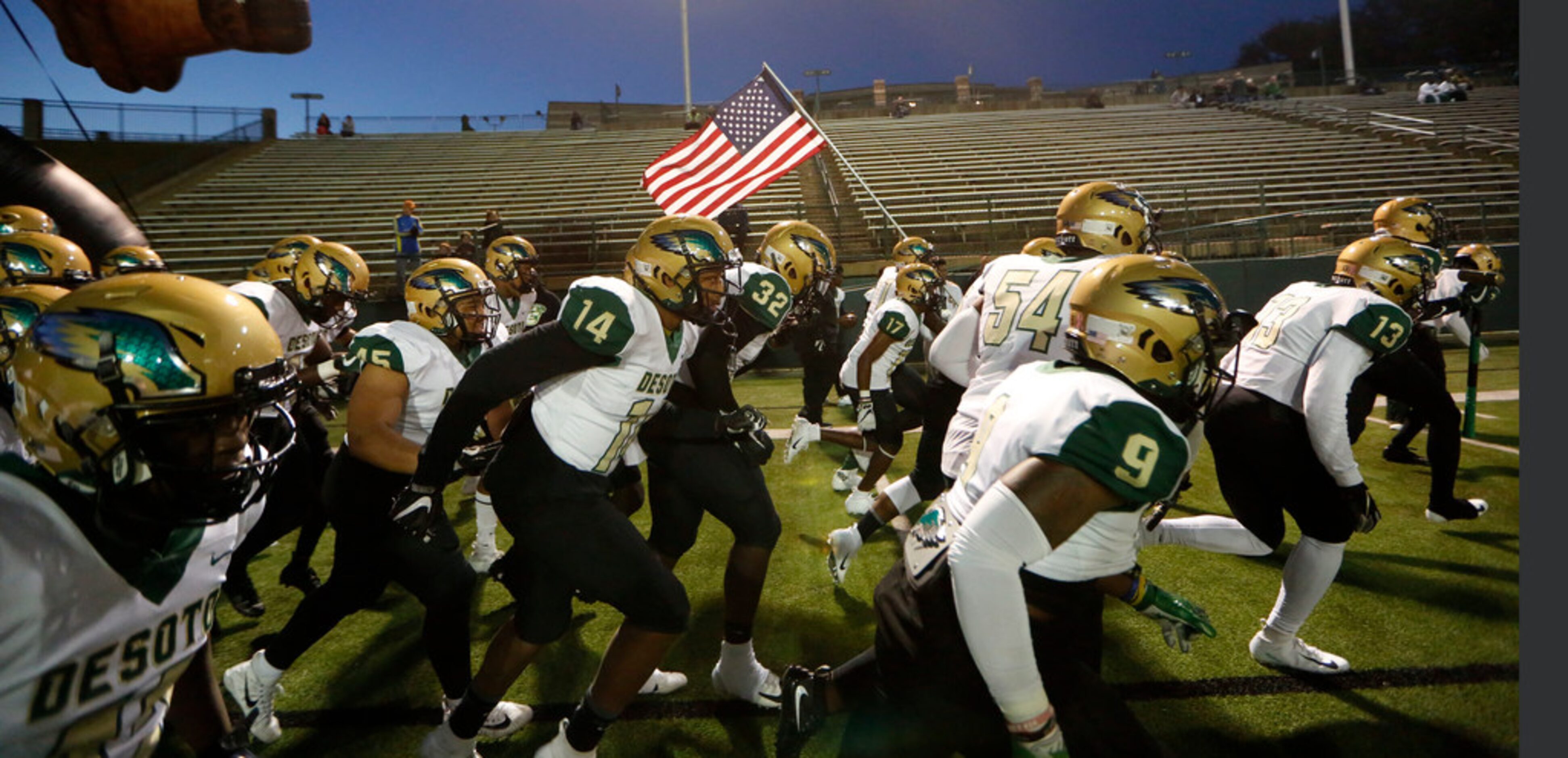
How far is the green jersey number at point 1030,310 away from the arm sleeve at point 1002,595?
185 cm

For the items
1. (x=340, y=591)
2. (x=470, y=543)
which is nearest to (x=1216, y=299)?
(x=340, y=591)

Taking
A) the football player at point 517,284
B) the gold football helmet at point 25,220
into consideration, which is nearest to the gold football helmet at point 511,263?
the football player at point 517,284

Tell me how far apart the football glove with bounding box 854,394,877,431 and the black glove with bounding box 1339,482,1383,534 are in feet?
9.37

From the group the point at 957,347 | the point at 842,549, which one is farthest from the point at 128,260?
the point at 957,347

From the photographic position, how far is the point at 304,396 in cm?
462

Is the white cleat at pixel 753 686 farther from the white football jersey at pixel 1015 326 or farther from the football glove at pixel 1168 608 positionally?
the football glove at pixel 1168 608

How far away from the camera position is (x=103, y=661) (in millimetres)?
1459

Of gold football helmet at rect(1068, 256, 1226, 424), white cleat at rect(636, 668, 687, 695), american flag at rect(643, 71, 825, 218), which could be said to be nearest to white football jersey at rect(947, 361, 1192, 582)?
gold football helmet at rect(1068, 256, 1226, 424)

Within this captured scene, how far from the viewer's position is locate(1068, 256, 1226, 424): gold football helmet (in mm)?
2078

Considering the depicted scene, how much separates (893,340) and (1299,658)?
9.65ft

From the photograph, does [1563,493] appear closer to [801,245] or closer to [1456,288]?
[801,245]

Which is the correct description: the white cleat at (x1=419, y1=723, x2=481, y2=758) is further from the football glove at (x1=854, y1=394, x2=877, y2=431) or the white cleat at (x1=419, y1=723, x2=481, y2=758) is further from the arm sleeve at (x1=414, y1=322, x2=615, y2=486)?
the football glove at (x1=854, y1=394, x2=877, y2=431)

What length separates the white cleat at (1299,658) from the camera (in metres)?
3.39

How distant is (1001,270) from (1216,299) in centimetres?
172
